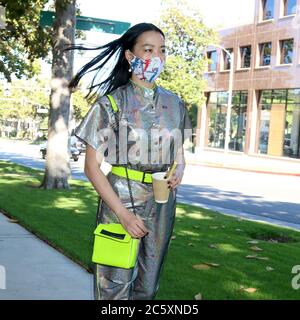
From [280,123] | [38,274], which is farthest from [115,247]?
[280,123]

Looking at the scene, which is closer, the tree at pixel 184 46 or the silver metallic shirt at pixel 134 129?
the silver metallic shirt at pixel 134 129

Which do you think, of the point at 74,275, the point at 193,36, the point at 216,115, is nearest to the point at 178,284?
the point at 74,275

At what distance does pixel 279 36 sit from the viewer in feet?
107

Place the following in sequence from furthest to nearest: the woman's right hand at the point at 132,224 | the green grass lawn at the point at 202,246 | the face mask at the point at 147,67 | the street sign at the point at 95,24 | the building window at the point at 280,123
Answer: the building window at the point at 280,123
the street sign at the point at 95,24
the green grass lawn at the point at 202,246
the face mask at the point at 147,67
the woman's right hand at the point at 132,224

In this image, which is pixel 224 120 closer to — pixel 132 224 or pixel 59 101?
pixel 59 101

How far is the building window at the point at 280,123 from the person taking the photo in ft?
104

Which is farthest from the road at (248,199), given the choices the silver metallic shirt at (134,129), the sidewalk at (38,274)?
the silver metallic shirt at (134,129)

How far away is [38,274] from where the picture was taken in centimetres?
517

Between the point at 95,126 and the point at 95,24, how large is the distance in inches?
344

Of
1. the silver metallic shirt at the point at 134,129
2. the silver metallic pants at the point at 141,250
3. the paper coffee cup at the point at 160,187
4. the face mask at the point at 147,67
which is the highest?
the face mask at the point at 147,67

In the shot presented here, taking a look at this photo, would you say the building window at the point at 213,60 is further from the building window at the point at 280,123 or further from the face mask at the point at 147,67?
the face mask at the point at 147,67

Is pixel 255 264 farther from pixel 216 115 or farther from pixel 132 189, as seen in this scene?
pixel 216 115

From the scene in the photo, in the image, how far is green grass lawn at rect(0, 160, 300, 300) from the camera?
4891mm

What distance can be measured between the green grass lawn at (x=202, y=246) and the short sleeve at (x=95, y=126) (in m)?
2.31
